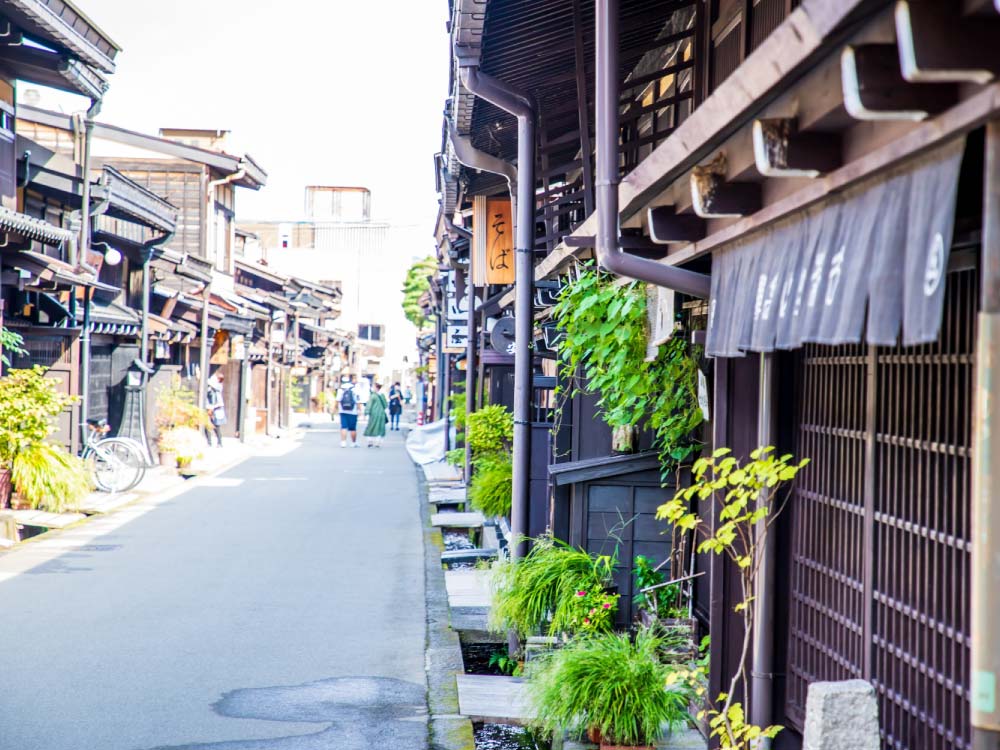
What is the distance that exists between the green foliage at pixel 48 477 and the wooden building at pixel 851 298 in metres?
12.2

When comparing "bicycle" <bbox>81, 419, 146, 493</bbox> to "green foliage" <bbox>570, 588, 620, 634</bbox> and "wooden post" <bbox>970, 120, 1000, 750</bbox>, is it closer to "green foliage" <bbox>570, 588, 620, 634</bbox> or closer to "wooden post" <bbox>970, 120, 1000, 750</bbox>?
"green foliage" <bbox>570, 588, 620, 634</bbox>

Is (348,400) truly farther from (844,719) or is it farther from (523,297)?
(844,719)

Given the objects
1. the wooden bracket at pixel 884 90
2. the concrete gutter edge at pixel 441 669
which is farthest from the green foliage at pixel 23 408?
the wooden bracket at pixel 884 90

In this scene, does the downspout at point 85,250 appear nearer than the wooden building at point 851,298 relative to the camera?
No

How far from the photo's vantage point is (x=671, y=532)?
9.71 meters

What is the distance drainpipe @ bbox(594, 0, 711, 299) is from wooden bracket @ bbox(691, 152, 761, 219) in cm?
95

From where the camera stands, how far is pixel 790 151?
412 cm

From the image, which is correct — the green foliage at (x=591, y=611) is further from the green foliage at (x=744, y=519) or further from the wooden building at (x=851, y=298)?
the green foliage at (x=744, y=519)

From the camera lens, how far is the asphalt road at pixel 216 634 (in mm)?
8172

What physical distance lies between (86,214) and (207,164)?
67.8ft

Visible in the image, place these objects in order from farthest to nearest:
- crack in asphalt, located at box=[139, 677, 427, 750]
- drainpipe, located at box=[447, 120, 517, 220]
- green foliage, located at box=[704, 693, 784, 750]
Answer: drainpipe, located at box=[447, 120, 517, 220] < crack in asphalt, located at box=[139, 677, 427, 750] < green foliage, located at box=[704, 693, 784, 750]

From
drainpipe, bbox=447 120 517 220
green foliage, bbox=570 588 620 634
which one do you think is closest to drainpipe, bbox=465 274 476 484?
drainpipe, bbox=447 120 517 220

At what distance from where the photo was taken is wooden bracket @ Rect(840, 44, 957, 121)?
10.5 ft

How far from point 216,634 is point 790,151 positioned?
8.71 metres
